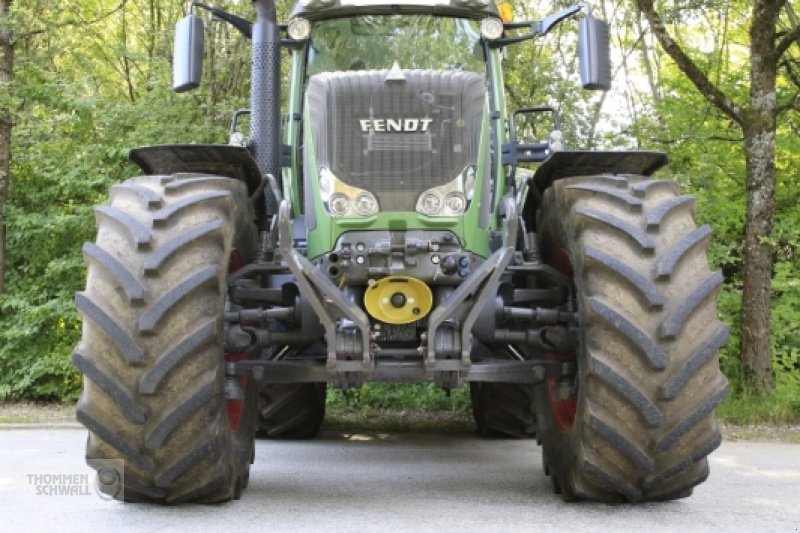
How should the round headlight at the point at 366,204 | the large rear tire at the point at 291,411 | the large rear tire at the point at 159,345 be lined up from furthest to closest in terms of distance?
1. the large rear tire at the point at 291,411
2. the round headlight at the point at 366,204
3. the large rear tire at the point at 159,345

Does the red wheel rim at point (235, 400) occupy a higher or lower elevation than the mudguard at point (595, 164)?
lower

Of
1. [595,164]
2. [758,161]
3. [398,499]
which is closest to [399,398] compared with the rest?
[758,161]

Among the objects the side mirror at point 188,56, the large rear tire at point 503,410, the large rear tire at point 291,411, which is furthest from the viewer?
the large rear tire at point 503,410

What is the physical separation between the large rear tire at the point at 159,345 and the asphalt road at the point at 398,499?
0.86ft

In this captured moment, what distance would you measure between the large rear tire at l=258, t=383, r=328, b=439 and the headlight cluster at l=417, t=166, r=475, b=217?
3297 mm

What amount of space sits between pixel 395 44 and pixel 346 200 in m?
1.34

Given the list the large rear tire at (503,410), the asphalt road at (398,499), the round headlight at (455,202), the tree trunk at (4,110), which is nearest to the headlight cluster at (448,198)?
the round headlight at (455,202)

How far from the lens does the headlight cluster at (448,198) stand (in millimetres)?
5477

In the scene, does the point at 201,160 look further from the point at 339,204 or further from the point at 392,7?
the point at 392,7

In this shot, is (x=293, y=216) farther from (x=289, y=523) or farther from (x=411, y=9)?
(x=289, y=523)

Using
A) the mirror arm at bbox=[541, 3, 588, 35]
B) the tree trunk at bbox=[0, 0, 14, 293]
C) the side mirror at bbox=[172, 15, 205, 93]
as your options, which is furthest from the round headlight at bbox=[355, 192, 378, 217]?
the tree trunk at bbox=[0, 0, 14, 293]

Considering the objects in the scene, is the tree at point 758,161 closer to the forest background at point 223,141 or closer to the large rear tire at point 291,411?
the forest background at point 223,141

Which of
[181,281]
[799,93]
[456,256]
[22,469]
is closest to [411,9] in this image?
[456,256]

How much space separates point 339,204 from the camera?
549 centimetres
